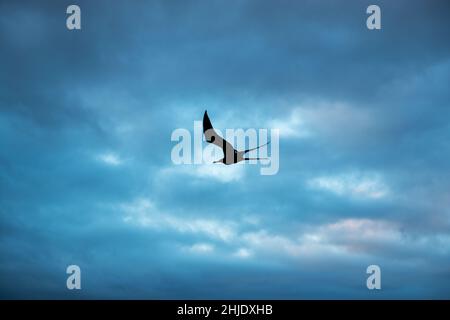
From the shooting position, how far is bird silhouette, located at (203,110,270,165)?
40.9 m

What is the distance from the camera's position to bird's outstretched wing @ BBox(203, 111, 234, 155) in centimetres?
4091

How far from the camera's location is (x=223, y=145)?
42.2 m

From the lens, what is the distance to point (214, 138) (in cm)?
4147

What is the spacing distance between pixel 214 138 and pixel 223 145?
1.17 m

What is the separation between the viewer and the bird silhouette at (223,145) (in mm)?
40938

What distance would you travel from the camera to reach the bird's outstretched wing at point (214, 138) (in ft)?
134
